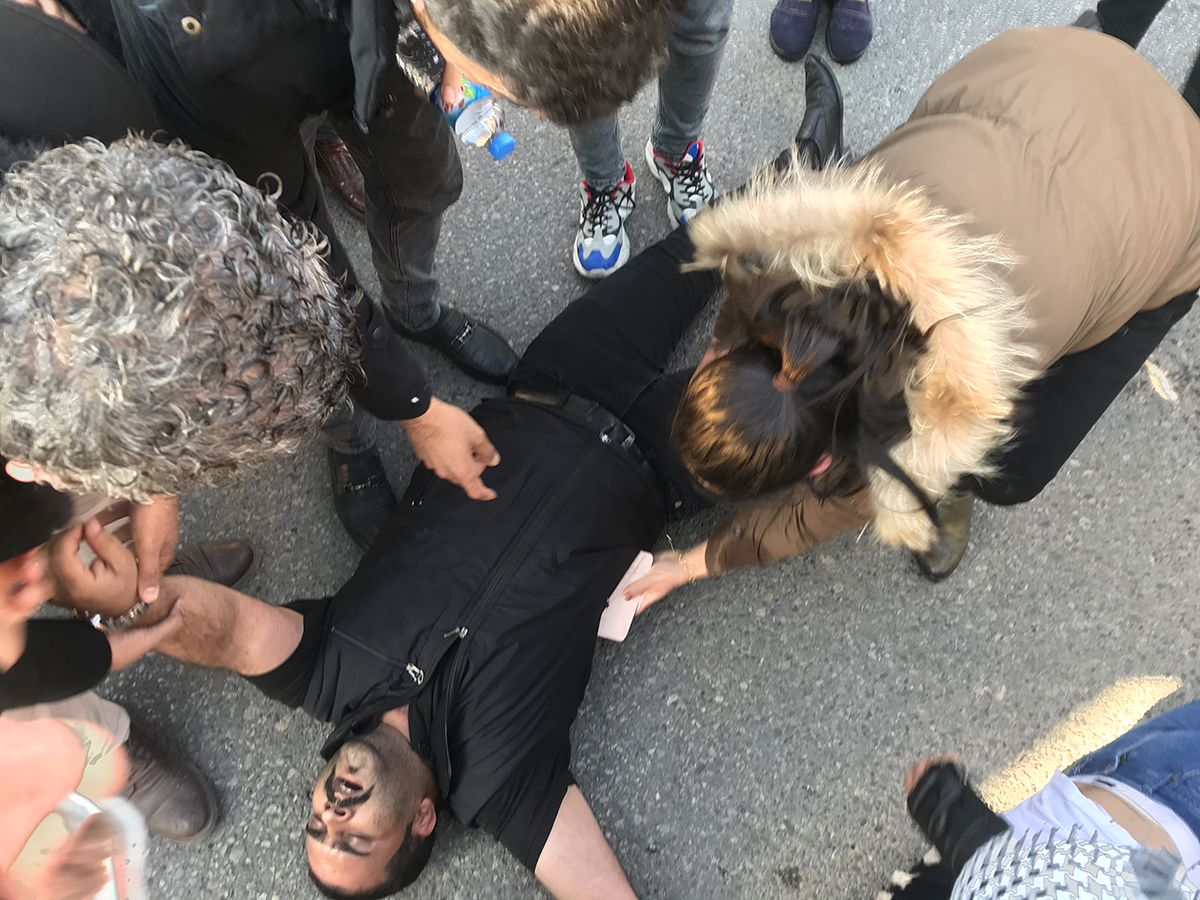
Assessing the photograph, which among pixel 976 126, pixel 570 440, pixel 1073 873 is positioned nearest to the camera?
pixel 1073 873

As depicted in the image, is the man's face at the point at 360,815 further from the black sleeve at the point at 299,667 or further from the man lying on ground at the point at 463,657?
the black sleeve at the point at 299,667

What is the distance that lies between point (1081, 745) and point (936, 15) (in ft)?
7.80

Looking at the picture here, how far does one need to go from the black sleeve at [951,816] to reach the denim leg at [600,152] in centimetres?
178

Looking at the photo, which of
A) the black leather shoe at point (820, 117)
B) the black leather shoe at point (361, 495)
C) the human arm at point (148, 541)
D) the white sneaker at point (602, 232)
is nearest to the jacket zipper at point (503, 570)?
the black leather shoe at point (361, 495)

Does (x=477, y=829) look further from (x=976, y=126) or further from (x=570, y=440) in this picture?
(x=976, y=126)

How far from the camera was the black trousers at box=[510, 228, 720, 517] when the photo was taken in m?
1.74

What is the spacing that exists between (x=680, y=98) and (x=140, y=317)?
1591mm

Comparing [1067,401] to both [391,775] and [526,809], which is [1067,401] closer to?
[526,809]

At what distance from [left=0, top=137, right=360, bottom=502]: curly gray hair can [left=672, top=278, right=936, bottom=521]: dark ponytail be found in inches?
25.0

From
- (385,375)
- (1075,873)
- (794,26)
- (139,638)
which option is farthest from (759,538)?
(794,26)

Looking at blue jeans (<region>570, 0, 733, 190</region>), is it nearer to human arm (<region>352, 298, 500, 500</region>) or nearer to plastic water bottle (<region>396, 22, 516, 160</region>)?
plastic water bottle (<region>396, 22, 516, 160</region>)

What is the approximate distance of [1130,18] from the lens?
200 centimetres

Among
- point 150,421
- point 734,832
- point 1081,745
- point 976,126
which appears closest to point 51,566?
point 150,421

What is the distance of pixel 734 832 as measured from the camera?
5.61 ft
